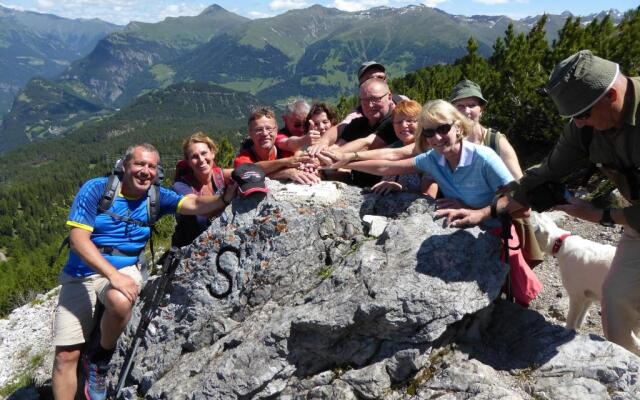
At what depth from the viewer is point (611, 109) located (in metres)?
3.71

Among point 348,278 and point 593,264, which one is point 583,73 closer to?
point 348,278

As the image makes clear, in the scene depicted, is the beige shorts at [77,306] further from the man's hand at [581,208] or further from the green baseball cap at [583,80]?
the green baseball cap at [583,80]

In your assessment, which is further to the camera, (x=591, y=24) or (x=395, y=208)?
(x=591, y=24)

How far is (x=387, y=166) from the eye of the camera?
5605mm

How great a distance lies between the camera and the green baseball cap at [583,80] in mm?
3518

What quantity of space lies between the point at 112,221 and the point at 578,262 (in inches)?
280

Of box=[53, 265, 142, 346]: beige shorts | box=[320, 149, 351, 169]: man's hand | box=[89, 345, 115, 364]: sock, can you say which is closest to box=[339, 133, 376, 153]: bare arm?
box=[320, 149, 351, 169]: man's hand

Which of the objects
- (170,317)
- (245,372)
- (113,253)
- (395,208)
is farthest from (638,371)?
(113,253)

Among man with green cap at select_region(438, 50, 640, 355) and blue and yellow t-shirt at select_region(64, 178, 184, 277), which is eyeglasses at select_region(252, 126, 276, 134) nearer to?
blue and yellow t-shirt at select_region(64, 178, 184, 277)

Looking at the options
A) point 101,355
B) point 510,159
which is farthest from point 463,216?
point 101,355

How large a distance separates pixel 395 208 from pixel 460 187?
1.24m

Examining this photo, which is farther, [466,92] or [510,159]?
[466,92]

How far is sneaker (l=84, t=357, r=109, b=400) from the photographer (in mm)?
6055

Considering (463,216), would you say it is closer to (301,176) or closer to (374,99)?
(301,176)
